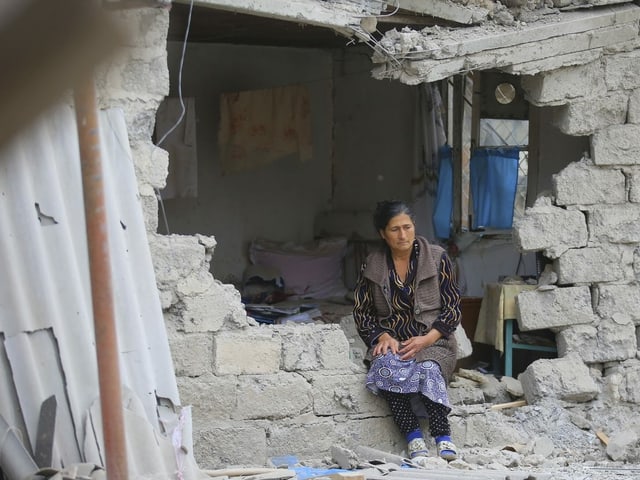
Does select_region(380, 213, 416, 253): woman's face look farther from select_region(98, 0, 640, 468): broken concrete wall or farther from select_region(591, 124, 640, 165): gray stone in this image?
select_region(591, 124, 640, 165): gray stone

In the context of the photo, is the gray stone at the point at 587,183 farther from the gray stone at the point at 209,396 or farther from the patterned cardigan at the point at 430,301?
the gray stone at the point at 209,396

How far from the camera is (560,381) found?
7.27 m

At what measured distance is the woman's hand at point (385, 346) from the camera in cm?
661

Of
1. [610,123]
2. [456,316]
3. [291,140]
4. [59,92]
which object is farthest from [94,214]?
[291,140]

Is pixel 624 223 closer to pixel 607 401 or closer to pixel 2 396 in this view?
pixel 607 401

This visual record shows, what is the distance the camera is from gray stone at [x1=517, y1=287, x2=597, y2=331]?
7.34 meters

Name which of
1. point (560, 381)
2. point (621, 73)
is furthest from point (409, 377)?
point (621, 73)

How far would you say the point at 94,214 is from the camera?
9.00 feet

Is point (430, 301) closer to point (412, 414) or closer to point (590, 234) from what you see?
point (412, 414)

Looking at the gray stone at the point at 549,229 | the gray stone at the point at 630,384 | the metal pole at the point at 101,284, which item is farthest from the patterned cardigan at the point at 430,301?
the metal pole at the point at 101,284

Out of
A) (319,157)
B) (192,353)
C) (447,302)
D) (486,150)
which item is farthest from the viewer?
(319,157)

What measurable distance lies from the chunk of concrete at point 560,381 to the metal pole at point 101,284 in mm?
4543

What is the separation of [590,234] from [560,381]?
3.36ft

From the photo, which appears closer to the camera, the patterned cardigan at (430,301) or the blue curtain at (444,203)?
the patterned cardigan at (430,301)
